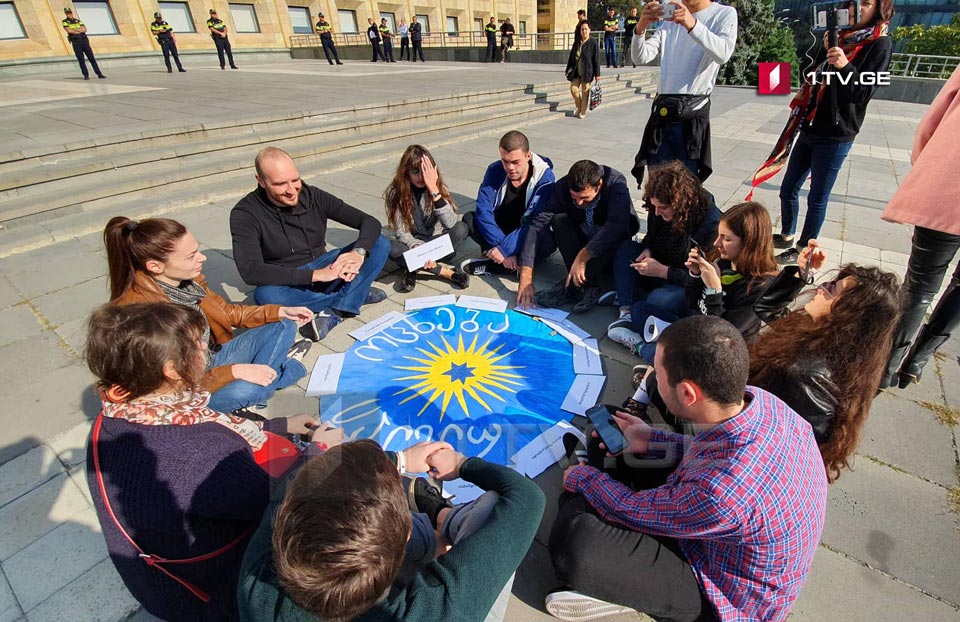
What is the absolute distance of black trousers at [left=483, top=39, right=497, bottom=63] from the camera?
22.4 metres

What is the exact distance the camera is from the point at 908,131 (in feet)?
32.2

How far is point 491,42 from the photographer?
22328 millimetres

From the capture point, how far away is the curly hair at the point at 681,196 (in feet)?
10.1

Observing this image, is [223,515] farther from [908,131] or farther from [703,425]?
[908,131]

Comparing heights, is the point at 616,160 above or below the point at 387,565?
below

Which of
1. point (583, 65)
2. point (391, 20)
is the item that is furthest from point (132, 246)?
point (391, 20)

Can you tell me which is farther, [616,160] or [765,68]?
[616,160]

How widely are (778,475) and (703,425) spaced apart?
0.84ft

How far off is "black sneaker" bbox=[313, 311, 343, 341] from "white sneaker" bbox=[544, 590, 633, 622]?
238 cm

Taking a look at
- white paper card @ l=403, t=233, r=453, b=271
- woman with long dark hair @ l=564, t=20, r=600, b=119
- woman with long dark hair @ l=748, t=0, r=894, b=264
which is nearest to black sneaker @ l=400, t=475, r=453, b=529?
white paper card @ l=403, t=233, r=453, b=271

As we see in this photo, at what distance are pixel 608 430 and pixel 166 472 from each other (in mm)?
1595

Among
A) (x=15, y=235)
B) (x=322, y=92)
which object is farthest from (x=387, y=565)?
(x=322, y=92)

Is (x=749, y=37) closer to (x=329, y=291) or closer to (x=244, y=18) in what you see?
(x=244, y=18)

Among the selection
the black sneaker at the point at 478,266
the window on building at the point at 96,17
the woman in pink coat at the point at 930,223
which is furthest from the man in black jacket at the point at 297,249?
the window on building at the point at 96,17
